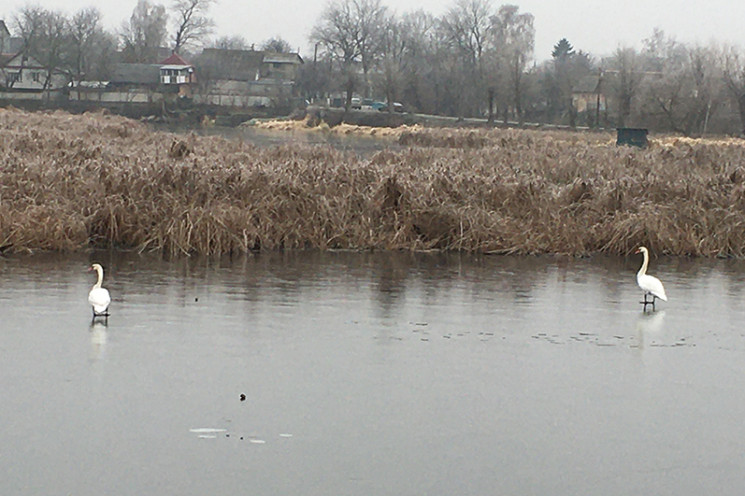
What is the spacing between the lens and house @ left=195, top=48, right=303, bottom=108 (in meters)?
109

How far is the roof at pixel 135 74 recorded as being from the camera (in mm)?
118625

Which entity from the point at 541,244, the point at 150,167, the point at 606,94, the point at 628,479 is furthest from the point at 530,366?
the point at 606,94

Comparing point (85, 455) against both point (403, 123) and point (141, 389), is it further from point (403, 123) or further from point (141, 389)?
point (403, 123)

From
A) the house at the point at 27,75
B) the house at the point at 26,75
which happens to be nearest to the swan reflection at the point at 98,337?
the house at the point at 26,75

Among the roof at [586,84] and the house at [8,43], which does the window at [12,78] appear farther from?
the roof at [586,84]

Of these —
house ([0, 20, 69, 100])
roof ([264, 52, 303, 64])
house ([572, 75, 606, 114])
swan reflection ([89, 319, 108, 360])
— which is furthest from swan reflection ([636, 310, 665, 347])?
roof ([264, 52, 303, 64])

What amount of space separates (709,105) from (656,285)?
218 feet

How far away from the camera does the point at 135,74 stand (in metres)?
123

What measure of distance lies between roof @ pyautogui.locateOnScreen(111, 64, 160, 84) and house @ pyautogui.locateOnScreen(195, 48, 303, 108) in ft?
16.5

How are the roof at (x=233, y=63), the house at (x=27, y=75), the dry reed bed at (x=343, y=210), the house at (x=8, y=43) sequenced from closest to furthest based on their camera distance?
the dry reed bed at (x=343, y=210), the house at (x=27, y=75), the roof at (x=233, y=63), the house at (x=8, y=43)

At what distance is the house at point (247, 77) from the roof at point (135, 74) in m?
5.03

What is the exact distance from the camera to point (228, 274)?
1752 centimetres

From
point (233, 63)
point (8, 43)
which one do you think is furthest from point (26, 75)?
point (8, 43)

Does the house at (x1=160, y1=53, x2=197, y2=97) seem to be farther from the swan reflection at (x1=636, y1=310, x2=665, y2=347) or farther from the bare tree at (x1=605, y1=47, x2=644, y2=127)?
the swan reflection at (x1=636, y1=310, x2=665, y2=347)
